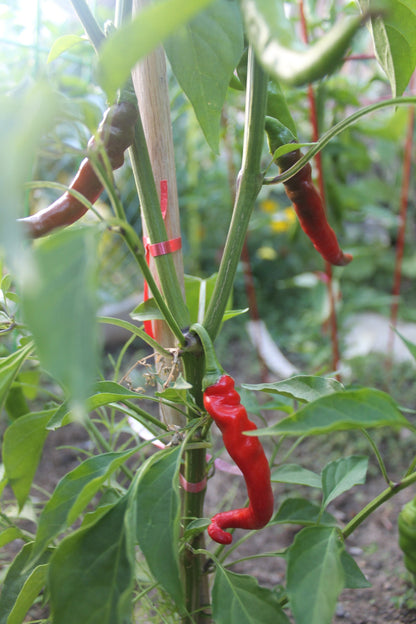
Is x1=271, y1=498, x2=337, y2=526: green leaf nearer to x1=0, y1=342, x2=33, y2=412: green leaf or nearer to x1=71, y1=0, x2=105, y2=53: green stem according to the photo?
x1=0, y1=342, x2=33, y2=412: green leaf

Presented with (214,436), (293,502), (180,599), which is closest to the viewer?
(180,599)

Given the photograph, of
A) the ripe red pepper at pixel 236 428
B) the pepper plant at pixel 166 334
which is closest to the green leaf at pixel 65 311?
the pepper plant at pixel 166 334

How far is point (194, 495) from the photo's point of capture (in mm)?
616

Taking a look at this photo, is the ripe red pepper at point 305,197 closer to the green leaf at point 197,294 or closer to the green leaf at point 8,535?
the green leaf at point 197,294

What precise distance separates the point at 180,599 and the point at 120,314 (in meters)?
1.65

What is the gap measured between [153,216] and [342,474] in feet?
1.17

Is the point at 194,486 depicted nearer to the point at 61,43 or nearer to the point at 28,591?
the point at 28,591

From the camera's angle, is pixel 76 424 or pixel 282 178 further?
pixel 76 424

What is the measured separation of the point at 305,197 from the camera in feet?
2.10

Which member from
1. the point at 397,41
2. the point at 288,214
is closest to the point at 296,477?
the point at 397,41

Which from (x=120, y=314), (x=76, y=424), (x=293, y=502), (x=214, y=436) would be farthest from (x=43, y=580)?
(x=120, y=314)

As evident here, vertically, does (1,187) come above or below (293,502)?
above

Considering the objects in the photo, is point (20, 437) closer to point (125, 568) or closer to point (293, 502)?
point (125, 568)

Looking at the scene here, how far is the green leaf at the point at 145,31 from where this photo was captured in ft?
0.87
